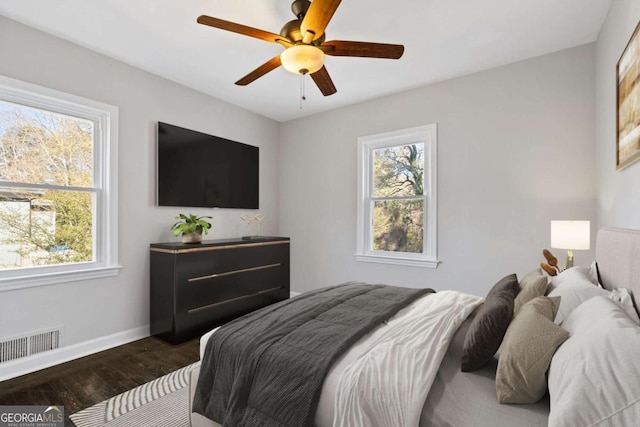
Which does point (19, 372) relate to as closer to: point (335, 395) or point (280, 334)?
point (280, 334)

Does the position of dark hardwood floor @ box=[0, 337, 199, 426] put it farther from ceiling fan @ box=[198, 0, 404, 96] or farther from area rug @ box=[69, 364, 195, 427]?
ceiling fan @ box=[198, 0, 404, 96]

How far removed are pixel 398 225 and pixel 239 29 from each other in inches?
108

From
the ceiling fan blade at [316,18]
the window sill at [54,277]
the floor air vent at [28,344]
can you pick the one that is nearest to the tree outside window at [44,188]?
the window sill at [54,277]

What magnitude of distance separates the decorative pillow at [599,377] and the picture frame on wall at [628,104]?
122 centimetres

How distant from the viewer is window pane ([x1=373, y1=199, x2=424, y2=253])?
3713 mm

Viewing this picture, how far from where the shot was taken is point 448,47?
2777 millimetres

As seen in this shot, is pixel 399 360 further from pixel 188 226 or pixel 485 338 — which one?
pixel 188 226

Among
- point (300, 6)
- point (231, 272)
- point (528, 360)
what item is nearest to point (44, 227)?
point (231, 272)

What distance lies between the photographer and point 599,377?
0.84 m

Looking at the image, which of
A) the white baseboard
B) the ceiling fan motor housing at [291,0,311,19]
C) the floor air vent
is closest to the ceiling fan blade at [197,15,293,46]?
the ceiling fan motor housing at [291,0,311,19]

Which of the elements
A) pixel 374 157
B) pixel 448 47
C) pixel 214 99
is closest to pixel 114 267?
pixel 214 99

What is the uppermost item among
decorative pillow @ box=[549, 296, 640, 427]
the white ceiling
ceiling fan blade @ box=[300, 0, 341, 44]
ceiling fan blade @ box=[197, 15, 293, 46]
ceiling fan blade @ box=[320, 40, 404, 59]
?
the white ceiling

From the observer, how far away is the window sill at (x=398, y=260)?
3.51 meters

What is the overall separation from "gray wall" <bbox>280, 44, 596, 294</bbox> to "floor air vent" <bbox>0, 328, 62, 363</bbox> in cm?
288
